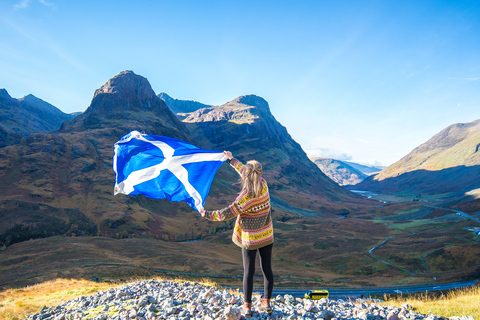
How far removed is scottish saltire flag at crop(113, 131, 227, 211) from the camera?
7.29 metres

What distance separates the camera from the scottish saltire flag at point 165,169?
23.9 feet

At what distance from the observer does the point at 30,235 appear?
2477 inches

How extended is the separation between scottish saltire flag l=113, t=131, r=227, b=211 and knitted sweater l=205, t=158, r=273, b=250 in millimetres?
1248

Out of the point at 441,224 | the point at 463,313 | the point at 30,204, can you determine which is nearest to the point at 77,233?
the point at 30,204

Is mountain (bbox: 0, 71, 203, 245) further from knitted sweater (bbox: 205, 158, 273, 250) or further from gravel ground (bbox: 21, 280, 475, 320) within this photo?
knitted sweater (bbox: 205, 158, 273, 250)

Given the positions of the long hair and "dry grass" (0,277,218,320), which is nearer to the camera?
the long hair

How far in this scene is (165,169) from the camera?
8086 millimetres

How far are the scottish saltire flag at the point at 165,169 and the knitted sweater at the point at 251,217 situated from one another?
125 cm

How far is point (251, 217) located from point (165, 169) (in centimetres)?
382

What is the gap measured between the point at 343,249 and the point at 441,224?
2098 inches

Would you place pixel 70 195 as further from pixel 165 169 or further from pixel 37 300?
pixel 165 169

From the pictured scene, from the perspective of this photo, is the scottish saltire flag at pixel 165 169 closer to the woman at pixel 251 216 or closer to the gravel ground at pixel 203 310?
the woman at pixel 251 216

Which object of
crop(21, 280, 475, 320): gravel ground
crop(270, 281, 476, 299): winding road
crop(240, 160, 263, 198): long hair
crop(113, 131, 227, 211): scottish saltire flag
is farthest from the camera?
crop(270, 281, 476, 299): winding road

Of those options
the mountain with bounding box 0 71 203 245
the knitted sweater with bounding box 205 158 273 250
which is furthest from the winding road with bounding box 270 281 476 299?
the mountain with bounding box 0 71 203 245
